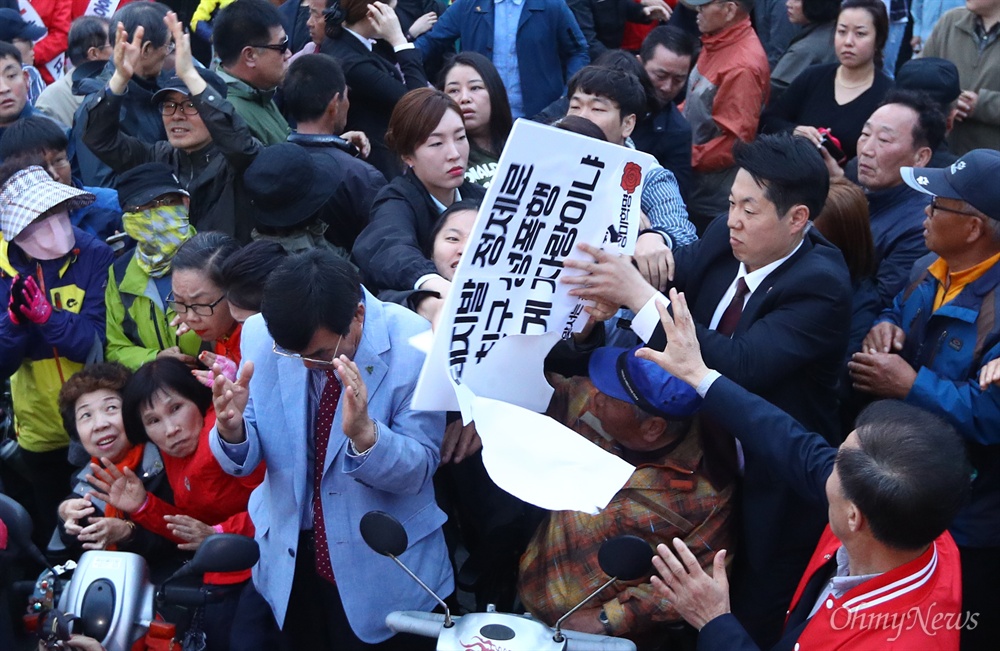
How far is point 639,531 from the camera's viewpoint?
139 inches

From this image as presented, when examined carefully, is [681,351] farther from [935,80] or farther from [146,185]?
[935,80]

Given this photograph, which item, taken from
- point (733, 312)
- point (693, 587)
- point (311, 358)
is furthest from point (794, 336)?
point (311, 358)

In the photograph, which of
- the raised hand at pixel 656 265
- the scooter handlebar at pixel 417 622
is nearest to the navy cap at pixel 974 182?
the raised hand at pixel 656 265

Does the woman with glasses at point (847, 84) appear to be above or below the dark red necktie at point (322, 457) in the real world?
above

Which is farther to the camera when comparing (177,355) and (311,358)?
(177,355)

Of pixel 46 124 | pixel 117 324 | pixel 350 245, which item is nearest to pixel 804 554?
pixel 350 245

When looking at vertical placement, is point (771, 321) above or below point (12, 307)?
above

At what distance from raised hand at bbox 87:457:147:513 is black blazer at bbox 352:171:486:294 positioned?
1.17m

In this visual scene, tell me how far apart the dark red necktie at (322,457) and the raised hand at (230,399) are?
0.81 feet

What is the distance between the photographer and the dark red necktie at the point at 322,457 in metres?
3.47

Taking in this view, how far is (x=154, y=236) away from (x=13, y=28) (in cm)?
382

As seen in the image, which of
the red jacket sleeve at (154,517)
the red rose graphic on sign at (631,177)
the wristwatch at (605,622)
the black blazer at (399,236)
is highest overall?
the red rose graphic on sign at (631,177)

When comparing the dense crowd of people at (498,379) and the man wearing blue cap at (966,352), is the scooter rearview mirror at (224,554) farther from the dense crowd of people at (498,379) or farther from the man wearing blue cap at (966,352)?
the man wearing blue cap at (966,352)

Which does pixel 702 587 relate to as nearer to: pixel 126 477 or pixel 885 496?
pixel 885 496
